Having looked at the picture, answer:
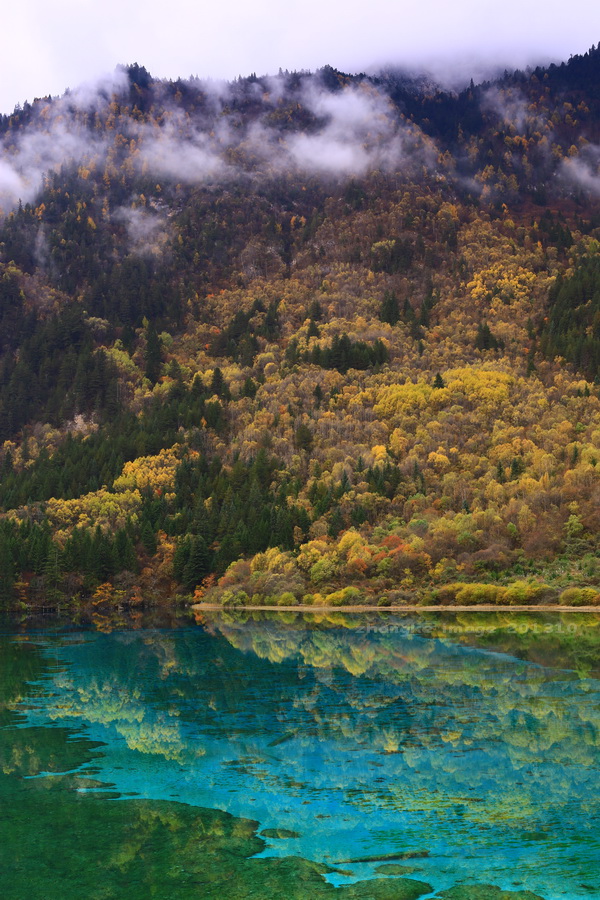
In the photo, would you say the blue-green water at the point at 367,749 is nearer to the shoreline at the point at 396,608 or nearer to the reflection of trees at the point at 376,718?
the reflection of trees at the point at 376,718

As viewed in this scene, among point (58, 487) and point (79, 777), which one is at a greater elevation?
point (58, 487)

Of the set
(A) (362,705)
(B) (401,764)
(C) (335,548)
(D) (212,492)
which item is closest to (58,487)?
(D) (212,492)

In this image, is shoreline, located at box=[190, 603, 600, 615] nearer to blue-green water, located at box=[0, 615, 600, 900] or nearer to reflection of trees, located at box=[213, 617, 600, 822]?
blue-green water, located at box=[0, 615, 600, 900]

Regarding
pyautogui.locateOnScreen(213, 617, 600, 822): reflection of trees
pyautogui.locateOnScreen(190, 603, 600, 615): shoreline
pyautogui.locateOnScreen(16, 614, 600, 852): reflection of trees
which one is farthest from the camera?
pyautogui.locateOnScreen(190, 603, 600, 615): shoreline

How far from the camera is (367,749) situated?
30984 mm

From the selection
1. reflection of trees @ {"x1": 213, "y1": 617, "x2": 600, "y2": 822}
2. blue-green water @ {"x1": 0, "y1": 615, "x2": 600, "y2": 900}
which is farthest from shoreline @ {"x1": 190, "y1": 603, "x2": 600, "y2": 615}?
reflection of trees @ {"x1": 213, "y1": 617, "x2": 600, "y2": 822}

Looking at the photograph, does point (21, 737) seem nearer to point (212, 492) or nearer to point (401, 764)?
point (401, 764)

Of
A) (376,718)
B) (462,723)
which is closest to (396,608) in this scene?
(376,718)

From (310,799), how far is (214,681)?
2656 centimetres

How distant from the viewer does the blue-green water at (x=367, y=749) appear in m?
20.4

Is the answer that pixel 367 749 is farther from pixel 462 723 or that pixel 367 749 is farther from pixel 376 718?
pixel 376 718

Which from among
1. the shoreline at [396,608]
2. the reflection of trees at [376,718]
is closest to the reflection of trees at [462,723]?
the reflection of trees at [376,718]

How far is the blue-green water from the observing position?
20.4 m

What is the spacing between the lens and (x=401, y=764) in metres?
28.6
